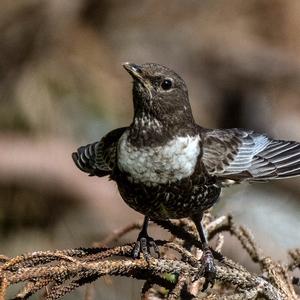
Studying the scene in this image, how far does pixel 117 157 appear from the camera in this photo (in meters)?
3.67

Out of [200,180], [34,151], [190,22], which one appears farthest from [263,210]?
[190,22]

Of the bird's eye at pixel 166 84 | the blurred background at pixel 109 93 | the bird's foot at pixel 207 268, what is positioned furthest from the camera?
the blurred background at pixel 109 93

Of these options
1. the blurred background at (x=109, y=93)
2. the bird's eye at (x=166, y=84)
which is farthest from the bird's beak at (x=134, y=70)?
the blurred background at (x=109, y=93)

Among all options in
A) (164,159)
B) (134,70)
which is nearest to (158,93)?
(134,70)

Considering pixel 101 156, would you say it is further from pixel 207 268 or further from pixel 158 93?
pixel 207 268

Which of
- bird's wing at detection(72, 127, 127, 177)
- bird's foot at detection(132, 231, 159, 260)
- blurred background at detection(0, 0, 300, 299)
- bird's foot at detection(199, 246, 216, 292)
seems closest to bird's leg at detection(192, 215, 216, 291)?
bird's foot at detection(199, 246, 216, 292)

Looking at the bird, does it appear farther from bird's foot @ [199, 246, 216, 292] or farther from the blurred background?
the blurred background

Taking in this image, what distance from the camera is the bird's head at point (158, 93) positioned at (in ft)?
11.8

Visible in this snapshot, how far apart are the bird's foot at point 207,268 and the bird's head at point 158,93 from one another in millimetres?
658

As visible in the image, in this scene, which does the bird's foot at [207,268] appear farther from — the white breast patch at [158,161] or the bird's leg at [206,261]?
the white breast patch at [158,161]

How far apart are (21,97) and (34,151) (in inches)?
27.3

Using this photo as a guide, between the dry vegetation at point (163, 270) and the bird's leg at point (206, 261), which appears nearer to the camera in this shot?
the dry vegetation at point (163, 270)

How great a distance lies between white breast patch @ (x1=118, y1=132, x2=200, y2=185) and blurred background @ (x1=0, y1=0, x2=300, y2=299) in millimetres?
899

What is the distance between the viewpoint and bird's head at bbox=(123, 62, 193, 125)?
3605 millimetres
